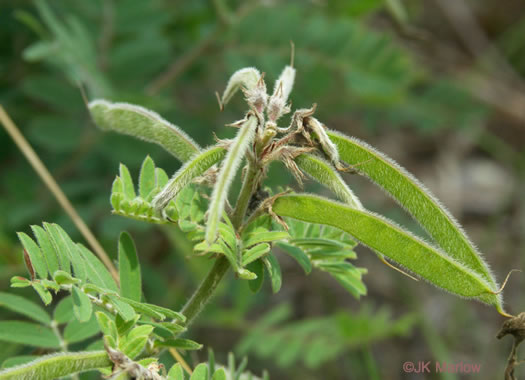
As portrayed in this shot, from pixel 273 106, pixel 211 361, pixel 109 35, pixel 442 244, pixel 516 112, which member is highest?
pixel 516 112

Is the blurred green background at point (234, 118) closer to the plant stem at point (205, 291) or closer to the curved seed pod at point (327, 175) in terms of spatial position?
the plant stem at point (205, 291)

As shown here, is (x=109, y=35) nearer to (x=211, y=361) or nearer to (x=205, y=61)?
(x=205, y=61)

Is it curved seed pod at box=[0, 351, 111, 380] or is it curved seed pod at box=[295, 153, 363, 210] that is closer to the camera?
curved seed pod at box=[0, 351, 111, 380]

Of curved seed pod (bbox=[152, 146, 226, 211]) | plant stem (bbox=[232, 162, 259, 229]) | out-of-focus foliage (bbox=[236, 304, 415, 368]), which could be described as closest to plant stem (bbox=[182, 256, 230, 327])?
plant stem (bbox=[232, 162, 259, 229])

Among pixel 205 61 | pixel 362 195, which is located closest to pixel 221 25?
pixel 205 61

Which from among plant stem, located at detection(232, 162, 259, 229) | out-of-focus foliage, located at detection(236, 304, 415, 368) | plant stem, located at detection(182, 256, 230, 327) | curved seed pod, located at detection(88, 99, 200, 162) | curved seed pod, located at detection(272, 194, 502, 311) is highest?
curved seed pod, located at detection(88, 99, 200, 162)

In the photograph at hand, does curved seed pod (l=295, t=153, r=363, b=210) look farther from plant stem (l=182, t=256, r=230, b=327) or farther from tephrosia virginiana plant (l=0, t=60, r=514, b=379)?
plant stem (l=182, t=256, r=230, b=327)
